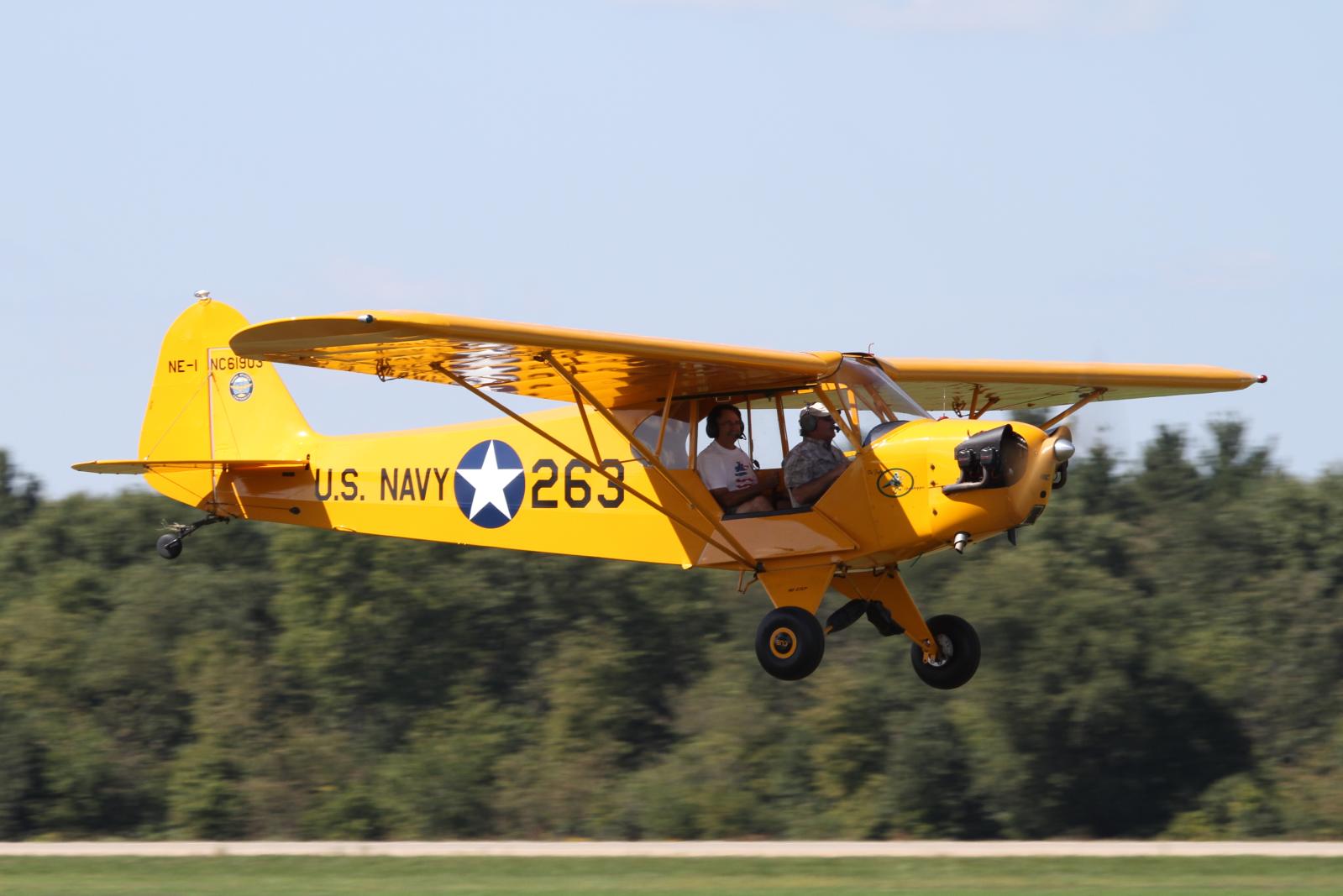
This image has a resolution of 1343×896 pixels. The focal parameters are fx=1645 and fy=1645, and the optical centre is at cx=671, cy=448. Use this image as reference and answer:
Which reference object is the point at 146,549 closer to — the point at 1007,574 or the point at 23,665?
the point at 23,665

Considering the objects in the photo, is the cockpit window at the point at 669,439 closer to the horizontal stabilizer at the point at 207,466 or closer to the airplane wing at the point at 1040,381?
the airplane wing at the point at 1040,381

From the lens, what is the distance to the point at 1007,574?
1024 inches

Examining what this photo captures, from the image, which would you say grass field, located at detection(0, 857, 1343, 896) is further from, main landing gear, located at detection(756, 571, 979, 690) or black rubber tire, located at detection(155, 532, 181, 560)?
main landing gear, located at detection(756, 571, 979, 690)

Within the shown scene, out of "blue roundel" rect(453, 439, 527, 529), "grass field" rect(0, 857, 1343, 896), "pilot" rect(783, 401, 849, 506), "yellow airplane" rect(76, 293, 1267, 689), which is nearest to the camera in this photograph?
"yellow airplane" rect(76, 293, 1267, 689)

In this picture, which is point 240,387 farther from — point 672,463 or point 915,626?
point 915,626

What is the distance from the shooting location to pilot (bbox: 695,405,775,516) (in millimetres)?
11688

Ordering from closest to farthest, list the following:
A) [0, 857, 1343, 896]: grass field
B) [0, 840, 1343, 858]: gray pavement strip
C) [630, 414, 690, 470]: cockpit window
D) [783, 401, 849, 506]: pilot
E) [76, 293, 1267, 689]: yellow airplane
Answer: [76, 293, 1267, 689]: yellow airplane, [783, 401, 849, 506]: pilot, [630, 414, 690, 470]: cockpit window, [0, 857, 1343, 896]: grass field, [0, 840, 1343, 858]: gray pavement strip

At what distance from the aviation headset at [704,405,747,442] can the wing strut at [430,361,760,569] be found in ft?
1.57

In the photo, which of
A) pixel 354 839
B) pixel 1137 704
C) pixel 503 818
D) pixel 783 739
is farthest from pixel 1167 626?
pixel 354 839

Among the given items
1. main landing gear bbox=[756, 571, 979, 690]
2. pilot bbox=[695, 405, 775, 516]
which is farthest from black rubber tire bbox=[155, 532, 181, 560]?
main landing gear bbox=[756, 571, 979, 690]

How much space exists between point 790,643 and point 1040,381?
404 cm

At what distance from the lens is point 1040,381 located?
13.9 meters

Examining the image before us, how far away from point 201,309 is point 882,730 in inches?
577

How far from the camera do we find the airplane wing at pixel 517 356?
9.89 meters
